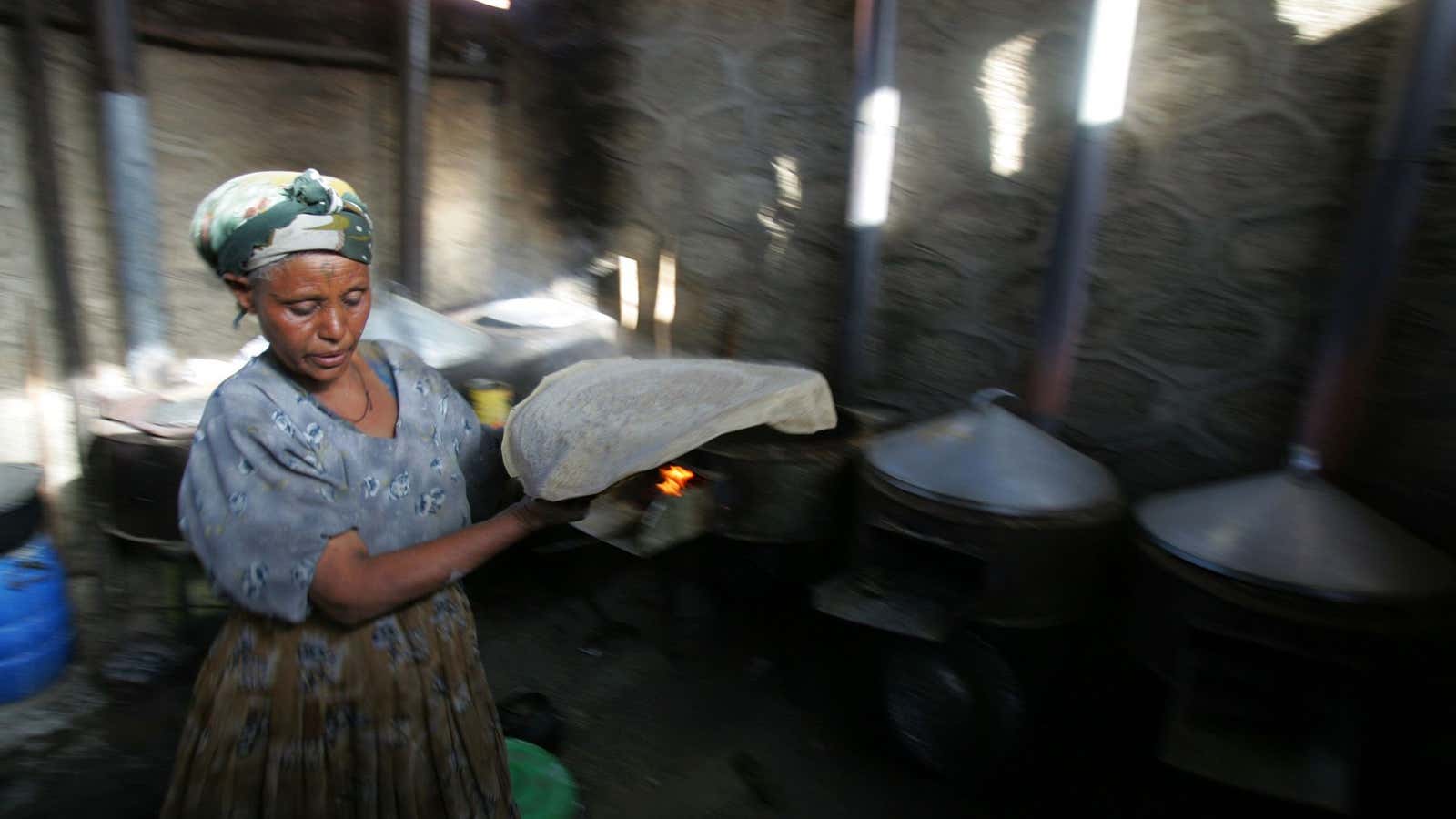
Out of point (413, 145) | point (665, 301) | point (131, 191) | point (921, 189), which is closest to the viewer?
point (131, 191)

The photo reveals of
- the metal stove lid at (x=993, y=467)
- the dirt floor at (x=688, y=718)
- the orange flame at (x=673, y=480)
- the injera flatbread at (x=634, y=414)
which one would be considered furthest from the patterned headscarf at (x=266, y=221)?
the dirt floor at (x=688, y=718)

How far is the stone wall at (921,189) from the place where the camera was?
3605mm

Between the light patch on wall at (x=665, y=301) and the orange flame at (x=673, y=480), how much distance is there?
2695 mm

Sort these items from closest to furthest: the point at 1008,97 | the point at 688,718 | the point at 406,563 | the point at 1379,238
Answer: the point at 406,563 < the point at 1379,238 < the point at 688,718 < the point at 1008,97

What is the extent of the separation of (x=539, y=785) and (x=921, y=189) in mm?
3534

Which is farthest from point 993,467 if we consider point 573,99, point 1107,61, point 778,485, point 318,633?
point 573,99

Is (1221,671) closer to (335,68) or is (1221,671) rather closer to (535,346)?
(535,346)

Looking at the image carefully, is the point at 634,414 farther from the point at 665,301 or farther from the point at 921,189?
the point at 665,301

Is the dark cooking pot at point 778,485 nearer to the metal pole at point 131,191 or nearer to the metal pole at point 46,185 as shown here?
the metal pole at point 131,191

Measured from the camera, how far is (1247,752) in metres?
2.88

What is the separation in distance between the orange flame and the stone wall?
2.08 metres

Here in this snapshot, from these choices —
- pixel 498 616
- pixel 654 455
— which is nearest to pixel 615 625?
pixel 498 616

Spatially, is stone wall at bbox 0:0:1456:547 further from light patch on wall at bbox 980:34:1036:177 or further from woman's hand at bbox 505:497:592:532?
woman's hand at bbox 505:497:592:532

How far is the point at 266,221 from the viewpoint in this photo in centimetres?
169
